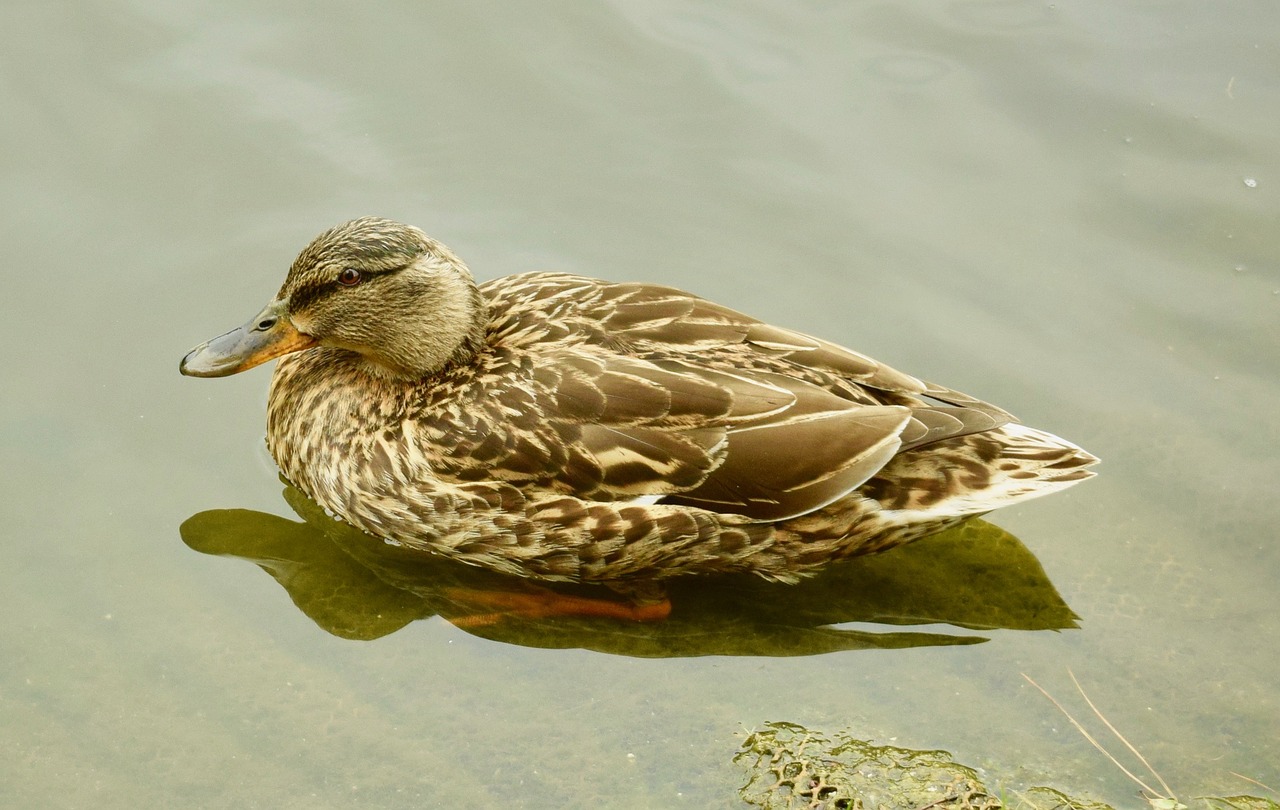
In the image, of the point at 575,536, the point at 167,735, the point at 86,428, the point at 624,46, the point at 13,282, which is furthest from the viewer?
the point at 624,46

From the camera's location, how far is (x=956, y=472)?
17.4 feet

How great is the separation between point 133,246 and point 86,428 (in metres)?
1.13

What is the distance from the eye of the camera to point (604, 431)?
514 cm

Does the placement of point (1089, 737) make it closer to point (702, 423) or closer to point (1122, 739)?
point (1122, 739)

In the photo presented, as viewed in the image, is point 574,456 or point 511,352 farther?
point 511,352

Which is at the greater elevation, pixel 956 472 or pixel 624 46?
pixel 624 46

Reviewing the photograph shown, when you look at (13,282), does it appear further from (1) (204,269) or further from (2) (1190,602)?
(2) (1190,602)

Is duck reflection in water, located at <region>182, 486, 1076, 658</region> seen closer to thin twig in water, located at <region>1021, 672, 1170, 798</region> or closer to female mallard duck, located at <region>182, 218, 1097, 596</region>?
female mallard duck, located at <region>182, 218, 1097, 596</region>

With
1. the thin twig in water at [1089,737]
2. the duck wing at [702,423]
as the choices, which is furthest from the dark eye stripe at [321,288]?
the thin twig in water at [1089,737]

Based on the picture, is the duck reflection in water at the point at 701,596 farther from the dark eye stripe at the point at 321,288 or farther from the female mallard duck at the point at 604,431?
the dark eye stripe at the point at 321,288

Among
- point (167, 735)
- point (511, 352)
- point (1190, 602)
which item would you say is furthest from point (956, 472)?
point (167, 735)

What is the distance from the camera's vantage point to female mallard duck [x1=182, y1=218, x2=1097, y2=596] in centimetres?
513

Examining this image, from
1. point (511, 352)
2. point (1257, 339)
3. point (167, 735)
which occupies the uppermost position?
point (1257, 339)

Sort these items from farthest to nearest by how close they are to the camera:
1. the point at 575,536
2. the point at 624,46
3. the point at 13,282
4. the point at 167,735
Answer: the point at 624,46 < the point at 13,282 < the point at 575,536 < the point at 167,735
